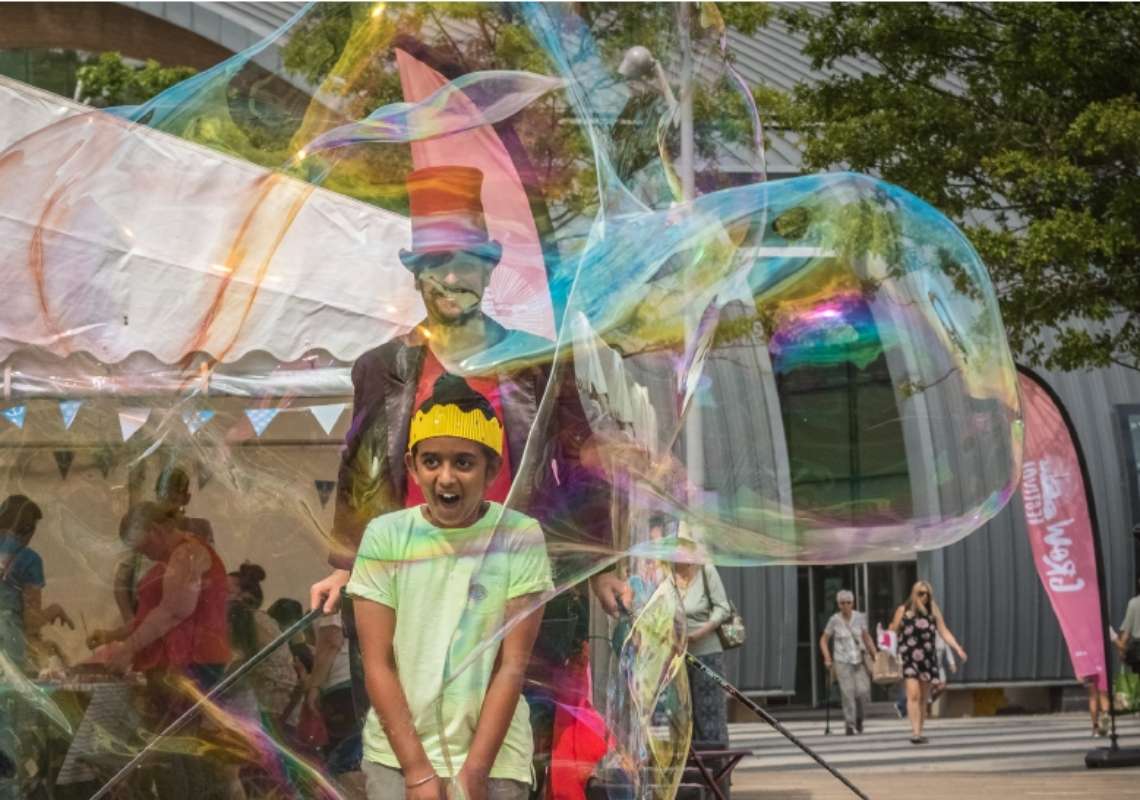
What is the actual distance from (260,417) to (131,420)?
0.42 metres

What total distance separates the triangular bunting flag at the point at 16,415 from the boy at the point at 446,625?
1.93 metres

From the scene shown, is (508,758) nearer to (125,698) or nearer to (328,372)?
(125,698)

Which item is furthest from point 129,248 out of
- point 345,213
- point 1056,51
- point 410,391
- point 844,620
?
point 844,620

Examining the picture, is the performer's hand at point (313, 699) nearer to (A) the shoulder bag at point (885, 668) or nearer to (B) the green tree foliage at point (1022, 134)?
(B) the green tree foliage at point (1022, 134)

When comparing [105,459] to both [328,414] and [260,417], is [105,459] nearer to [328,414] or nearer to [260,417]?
[260,417]

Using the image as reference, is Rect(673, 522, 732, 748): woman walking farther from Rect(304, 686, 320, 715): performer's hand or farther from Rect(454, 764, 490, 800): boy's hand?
Rect(454, 764, 490, 800): boy's hand

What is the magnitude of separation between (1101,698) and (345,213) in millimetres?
16628

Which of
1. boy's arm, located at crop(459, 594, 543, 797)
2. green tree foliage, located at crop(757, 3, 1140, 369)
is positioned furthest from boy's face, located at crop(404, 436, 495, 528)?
green tree foliage, located at crop(757, 3, 1140, 369)

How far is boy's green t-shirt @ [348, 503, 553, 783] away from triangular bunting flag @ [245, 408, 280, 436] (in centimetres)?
112

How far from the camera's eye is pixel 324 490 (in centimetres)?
591

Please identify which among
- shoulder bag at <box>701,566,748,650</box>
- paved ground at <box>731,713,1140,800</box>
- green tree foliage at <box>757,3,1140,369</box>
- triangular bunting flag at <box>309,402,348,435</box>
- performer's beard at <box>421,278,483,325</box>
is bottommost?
paved ground at <box>731,713,1140,800</box>

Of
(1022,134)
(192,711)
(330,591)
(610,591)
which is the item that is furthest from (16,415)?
(1022,134)

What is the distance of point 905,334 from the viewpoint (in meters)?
6.76

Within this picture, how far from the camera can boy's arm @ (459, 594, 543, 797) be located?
485 cm
